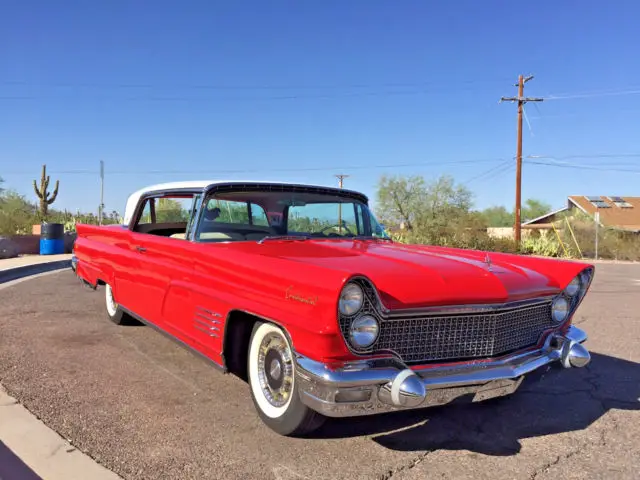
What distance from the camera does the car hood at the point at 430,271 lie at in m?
2.59

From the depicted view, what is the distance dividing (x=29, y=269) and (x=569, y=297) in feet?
36.9

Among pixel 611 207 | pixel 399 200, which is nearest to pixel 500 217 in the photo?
pixel 611 207

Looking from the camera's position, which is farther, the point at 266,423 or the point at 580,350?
the point at 580,350

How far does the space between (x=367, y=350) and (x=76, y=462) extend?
1.54 m

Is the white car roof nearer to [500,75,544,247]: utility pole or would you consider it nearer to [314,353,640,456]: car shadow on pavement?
[314,353,640,456]: car shadow on pavement

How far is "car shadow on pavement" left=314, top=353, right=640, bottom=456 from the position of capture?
9.46 feet

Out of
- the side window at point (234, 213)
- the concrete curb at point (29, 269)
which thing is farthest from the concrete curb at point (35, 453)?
the concrete curb at point (29, 269)

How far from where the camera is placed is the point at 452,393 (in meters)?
2.56

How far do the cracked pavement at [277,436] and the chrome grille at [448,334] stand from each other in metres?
0.45

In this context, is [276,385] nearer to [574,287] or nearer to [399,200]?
[574,287]

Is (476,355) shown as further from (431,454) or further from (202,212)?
(202,212)

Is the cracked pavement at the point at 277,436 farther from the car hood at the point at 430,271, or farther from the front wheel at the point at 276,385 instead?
the car hood at the point at 430,271

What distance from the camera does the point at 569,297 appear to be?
3.44 m

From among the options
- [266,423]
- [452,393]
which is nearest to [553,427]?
[452,393]
